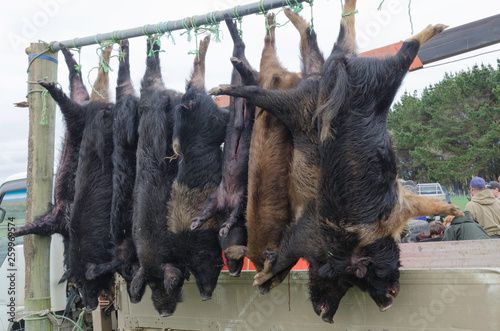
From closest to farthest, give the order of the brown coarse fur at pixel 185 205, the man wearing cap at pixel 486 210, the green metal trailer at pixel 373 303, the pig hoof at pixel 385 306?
1. the green metal trailer at pixel 373 303
2. the pig hoof at pixel 385 306
3. the brown coarse fur at pixel 185 205
4. the man wearing cap at pixel 486 210

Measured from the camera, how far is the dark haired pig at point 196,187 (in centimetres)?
307

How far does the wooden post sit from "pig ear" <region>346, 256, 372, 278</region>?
2739mm

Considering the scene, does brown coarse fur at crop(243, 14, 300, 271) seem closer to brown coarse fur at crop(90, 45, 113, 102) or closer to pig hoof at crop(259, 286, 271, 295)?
pig hoof at crop(259, 286, 271, 295)

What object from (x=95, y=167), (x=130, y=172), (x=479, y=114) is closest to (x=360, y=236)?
(x=130, y=172)

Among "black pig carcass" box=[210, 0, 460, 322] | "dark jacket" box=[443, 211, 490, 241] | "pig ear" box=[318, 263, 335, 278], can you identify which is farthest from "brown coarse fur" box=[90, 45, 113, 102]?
"dark jacket" box=[443, 211, 490, 241]

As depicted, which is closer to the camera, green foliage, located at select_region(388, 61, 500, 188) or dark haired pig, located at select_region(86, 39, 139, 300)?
dark haired pig, located at select_region(86, 39, 139, 300)

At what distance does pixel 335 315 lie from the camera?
8.86 ft

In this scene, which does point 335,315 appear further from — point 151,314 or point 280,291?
point 151,314

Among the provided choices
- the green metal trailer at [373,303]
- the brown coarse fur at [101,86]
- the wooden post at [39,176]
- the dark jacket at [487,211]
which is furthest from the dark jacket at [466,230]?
the wooden post at [39,176]

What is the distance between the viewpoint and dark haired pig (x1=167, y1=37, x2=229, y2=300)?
307cm

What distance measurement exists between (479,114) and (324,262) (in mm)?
25657

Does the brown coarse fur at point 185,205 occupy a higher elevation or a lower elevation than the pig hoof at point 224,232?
higher

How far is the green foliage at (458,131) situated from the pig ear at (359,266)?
77.2ft

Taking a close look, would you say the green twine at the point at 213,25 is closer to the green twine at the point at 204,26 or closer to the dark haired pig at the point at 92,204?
the green twine at the point at 204,26
